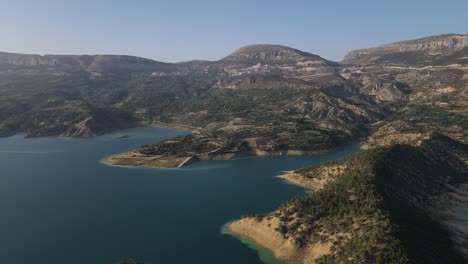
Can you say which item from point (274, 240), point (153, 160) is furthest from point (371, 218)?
point (153, 160)

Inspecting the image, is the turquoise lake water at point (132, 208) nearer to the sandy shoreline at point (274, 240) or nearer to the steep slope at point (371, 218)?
the sandy shoreline at point (274, 240)

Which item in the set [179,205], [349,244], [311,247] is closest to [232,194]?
[179,205]

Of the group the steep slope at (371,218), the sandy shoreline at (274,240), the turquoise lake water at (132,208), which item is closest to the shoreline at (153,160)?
the turquoise lake water at (132,208)

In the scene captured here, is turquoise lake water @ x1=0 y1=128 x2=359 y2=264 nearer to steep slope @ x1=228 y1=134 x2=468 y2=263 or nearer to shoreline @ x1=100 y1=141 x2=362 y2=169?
shoreline @ x1=100 y1=141 x2=362 y2=169

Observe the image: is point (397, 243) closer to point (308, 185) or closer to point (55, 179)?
point (308, 185)

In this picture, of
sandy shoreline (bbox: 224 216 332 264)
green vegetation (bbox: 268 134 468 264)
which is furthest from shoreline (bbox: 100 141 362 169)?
sandy shoreline (bbox: 224 216 332 264)
